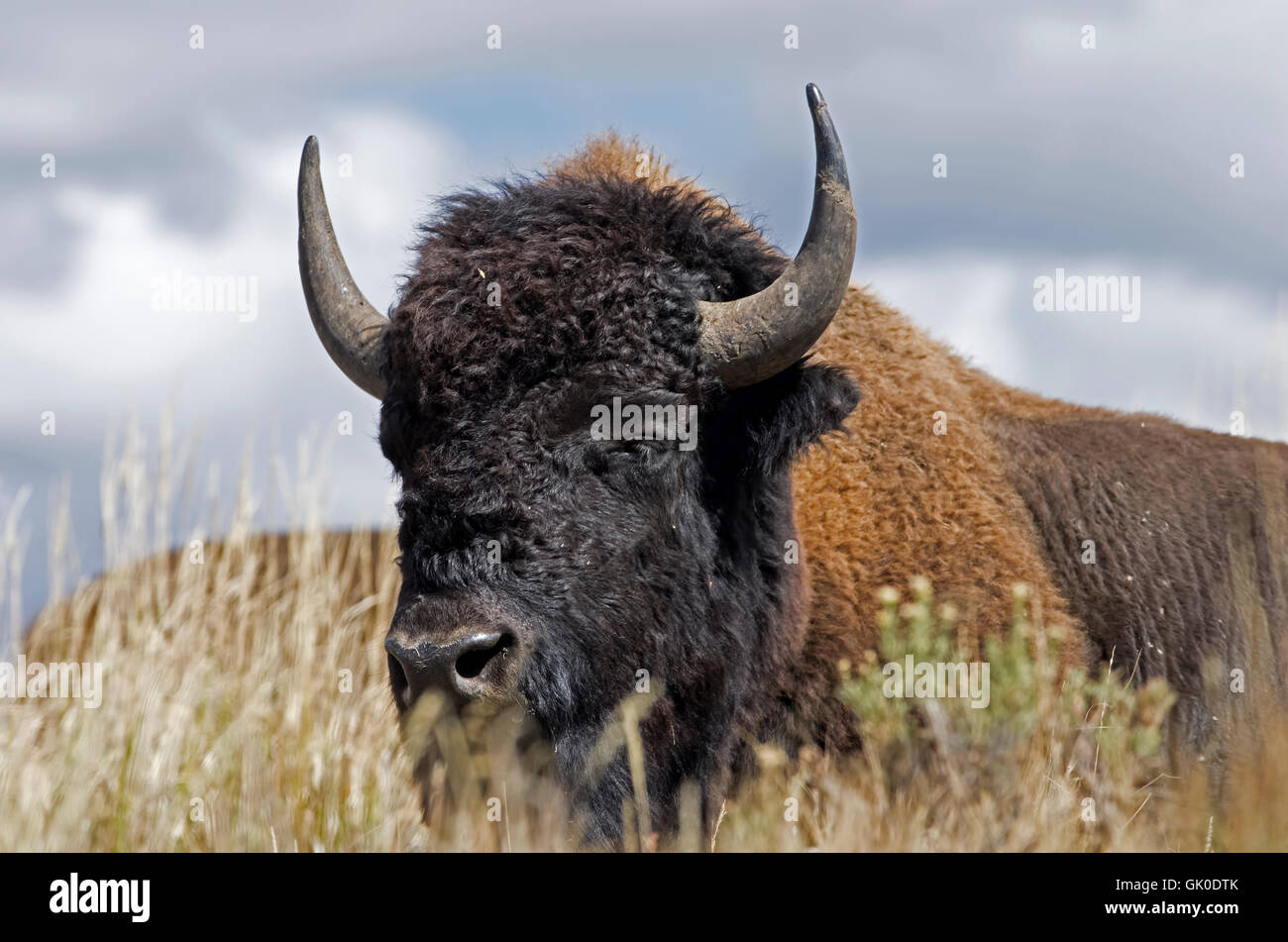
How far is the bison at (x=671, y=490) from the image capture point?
386 cm

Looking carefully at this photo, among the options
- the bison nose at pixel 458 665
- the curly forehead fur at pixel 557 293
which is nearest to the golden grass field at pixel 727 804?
the bison nose at pixel 458 665

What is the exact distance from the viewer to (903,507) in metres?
5.52

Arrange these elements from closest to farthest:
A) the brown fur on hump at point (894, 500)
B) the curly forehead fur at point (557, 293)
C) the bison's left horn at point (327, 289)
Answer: the curly forehead fur at point (557, 293)
the bison's left horn at point (327, 289)
the brown fur on hump at point (894, 500)

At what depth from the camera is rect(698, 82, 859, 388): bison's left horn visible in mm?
4234

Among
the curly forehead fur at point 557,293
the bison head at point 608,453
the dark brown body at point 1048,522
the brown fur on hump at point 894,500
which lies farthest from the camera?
the dark brown body at point 1048,522

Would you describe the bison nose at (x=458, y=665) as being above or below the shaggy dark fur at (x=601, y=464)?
below

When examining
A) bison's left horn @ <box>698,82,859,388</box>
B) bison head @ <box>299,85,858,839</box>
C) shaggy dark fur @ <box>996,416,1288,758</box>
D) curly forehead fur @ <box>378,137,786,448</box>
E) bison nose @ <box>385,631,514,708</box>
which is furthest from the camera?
shaggy dark fur @ <box>996,416,1288,758</box>

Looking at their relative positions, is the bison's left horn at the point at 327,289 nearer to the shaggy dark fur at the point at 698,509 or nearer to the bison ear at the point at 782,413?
the shaggy dark fur at the point at 698,509

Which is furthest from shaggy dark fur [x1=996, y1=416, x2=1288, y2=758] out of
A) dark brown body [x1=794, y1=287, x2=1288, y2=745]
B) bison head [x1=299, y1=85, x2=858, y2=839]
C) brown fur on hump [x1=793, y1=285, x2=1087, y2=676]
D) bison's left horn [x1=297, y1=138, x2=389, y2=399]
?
bison's left horn [x1=297, y1=138, x2=389, y2=399]

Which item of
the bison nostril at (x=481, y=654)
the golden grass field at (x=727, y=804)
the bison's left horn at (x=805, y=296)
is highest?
the bison's left horn at (x=805, y=296)

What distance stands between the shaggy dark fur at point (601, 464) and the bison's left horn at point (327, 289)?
0.48 metres

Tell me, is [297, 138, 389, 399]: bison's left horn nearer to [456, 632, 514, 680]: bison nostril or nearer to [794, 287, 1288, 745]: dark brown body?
[456, 632, 514, 680]: bison nostril

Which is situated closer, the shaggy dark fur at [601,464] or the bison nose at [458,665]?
the bison nose at [458,665]
